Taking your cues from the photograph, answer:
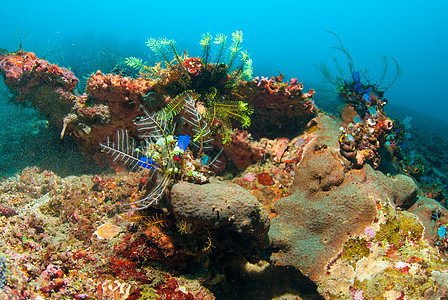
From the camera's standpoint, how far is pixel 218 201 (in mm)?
2740

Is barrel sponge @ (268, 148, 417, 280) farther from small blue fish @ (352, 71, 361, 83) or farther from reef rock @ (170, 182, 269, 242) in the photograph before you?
small blue fish @ (352, 71, 361, 83)

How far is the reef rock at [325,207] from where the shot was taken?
138 inches

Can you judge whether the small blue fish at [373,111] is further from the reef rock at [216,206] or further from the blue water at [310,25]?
the blue water at [310,25]

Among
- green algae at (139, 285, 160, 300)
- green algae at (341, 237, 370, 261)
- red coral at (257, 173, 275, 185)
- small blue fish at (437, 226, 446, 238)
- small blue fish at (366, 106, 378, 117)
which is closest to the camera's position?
green algae at (139, 285, 160, 300)

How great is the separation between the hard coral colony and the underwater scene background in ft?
0.08

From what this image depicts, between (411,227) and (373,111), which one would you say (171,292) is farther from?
(373,111)

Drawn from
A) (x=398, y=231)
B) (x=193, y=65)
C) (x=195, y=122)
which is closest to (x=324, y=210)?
(x=398, y=231)

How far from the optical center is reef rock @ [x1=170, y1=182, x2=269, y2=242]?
2.62m

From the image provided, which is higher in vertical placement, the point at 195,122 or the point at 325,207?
the point at 195,122

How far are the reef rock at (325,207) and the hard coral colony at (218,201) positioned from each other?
0.02 metres

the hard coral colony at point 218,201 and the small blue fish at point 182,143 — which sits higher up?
the small blue fish at point 182,143

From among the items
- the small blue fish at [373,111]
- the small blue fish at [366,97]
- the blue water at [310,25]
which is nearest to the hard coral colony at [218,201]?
the small blue fish at [373,111]

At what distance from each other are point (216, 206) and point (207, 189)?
276mm

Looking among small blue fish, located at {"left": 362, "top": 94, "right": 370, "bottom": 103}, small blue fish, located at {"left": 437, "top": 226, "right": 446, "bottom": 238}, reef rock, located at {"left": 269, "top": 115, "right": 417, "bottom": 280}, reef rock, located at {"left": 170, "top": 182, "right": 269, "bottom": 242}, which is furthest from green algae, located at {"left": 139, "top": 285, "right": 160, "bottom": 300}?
small blue fish, located at {"left": 362, "top": 94, "right": 370, "bottom": 103}
